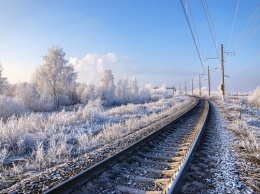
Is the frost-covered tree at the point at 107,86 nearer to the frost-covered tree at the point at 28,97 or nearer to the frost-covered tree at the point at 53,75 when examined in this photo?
the frost-covered tree at the point at 53,75

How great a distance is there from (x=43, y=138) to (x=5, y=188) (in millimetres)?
4449

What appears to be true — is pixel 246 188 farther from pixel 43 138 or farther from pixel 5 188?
pixel 43 138

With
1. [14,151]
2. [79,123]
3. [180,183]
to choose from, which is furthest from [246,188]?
[79,123]

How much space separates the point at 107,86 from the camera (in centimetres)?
4731

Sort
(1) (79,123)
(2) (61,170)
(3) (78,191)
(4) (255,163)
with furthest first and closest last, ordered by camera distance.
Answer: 1. (1) (79,123)
2. (4) (255,163)
3. (2) (61,170)
4. (3) (78,191)

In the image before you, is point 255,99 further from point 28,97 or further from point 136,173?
point 28,97

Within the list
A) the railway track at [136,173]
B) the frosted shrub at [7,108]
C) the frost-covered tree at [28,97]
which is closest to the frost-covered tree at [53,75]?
the frost-covered tree at [28,97]

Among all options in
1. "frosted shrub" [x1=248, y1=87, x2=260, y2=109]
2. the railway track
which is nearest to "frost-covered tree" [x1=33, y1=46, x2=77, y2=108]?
"frosted shrub" [x1=248, y1=87, x2=260, y2=109]

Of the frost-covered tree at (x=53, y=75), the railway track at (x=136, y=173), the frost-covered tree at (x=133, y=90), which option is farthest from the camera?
the frost-covered tree at (x=133, y=90)

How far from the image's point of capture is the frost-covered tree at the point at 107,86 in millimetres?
44963

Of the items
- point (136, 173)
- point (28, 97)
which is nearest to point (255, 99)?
point (136, 173)

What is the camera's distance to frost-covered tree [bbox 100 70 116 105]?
45.0 meters

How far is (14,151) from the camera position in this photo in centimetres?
709

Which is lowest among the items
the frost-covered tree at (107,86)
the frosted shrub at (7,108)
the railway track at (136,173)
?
the railway track at (136,173)
